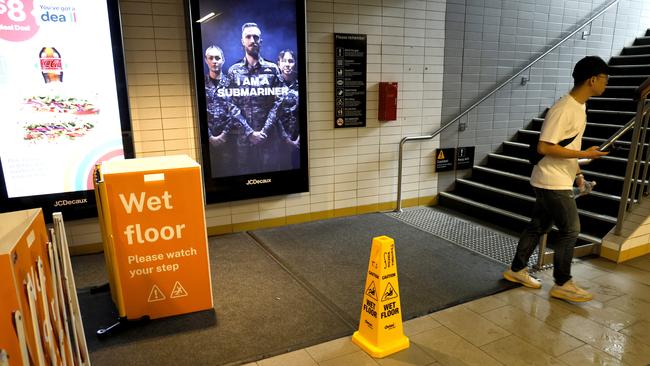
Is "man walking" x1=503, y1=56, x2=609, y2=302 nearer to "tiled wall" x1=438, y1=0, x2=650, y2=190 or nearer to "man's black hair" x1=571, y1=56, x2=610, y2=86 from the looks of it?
"man's black hair" x1=571, y1=56, x2=610, y2=86

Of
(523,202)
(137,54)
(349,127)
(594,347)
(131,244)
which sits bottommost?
(594,347)

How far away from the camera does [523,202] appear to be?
490cm

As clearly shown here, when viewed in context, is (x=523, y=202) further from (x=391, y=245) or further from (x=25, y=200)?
(x=25, y=200)

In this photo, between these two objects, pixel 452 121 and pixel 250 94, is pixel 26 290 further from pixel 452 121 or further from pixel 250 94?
pixel 452 121

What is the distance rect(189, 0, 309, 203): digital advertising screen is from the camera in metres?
4.18

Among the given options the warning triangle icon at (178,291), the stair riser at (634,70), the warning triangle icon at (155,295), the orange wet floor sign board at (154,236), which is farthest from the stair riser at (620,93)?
the warning triangle icon at (155,295)

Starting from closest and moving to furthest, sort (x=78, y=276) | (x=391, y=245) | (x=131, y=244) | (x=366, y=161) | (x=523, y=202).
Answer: (x=391, y=245) → (x=131, y=244) → (x=78, y=276) → (x=523, y=202) → (x=366, y=161)

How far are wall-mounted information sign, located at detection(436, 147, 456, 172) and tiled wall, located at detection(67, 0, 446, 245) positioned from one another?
0.39 feet

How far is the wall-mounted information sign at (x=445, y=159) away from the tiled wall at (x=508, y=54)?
95mm

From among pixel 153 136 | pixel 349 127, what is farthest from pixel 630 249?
pixel 153 136

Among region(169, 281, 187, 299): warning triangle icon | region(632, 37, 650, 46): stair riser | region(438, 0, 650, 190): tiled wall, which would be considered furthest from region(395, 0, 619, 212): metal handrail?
region(169, 281, 187, 299): warning triangle icon

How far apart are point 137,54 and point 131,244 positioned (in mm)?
2024

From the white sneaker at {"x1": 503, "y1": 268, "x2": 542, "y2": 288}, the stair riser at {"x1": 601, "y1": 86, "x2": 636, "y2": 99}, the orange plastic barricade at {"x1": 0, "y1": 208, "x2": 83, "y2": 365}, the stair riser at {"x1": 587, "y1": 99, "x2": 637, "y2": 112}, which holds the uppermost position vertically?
the stair riser at {"x1": 601, "y1": 86, "x2": 636, "y2": 99}

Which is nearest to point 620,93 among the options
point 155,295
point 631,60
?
point 631,60
